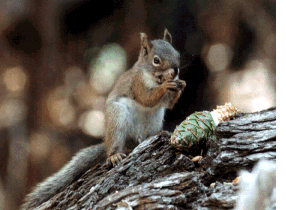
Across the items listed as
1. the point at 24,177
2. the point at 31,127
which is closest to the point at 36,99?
the point at 31,127

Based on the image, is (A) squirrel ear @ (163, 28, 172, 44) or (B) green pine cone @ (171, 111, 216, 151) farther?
(A) squirrel ear @ (163, 28, 172, 44)

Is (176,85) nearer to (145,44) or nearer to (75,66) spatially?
(145,44)

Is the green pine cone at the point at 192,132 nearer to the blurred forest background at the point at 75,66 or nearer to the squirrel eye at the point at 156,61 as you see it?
the blurred forest background at the point at 75,66

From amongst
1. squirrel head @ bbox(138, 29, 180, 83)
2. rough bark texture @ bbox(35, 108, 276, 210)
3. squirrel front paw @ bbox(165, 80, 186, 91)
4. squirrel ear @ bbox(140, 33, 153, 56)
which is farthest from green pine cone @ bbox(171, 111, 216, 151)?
squirrel ear @ bbox(140, 33, 153, 56)

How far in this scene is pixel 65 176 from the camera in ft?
4.57

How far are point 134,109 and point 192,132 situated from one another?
1.70 ft

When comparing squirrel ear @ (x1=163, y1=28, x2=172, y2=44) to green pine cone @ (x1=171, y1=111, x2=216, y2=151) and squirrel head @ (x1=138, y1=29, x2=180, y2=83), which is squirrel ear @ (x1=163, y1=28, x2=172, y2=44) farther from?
green pine cone @ (x1=171, y1=111, x2=216, y2=151)

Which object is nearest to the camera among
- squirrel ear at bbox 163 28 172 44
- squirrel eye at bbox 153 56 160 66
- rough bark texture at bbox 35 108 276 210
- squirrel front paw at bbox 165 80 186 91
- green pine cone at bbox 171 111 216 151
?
rough bark texture at bbox 35 108 276 210

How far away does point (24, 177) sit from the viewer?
1636 mm

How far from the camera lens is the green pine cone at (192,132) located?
1.02m

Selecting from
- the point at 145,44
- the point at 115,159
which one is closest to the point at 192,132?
the point at 115,159

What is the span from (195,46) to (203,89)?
8.7 inches

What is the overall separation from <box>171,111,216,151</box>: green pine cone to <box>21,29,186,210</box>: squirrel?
0.79 feet

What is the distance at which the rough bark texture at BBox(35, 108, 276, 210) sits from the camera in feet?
2.80
